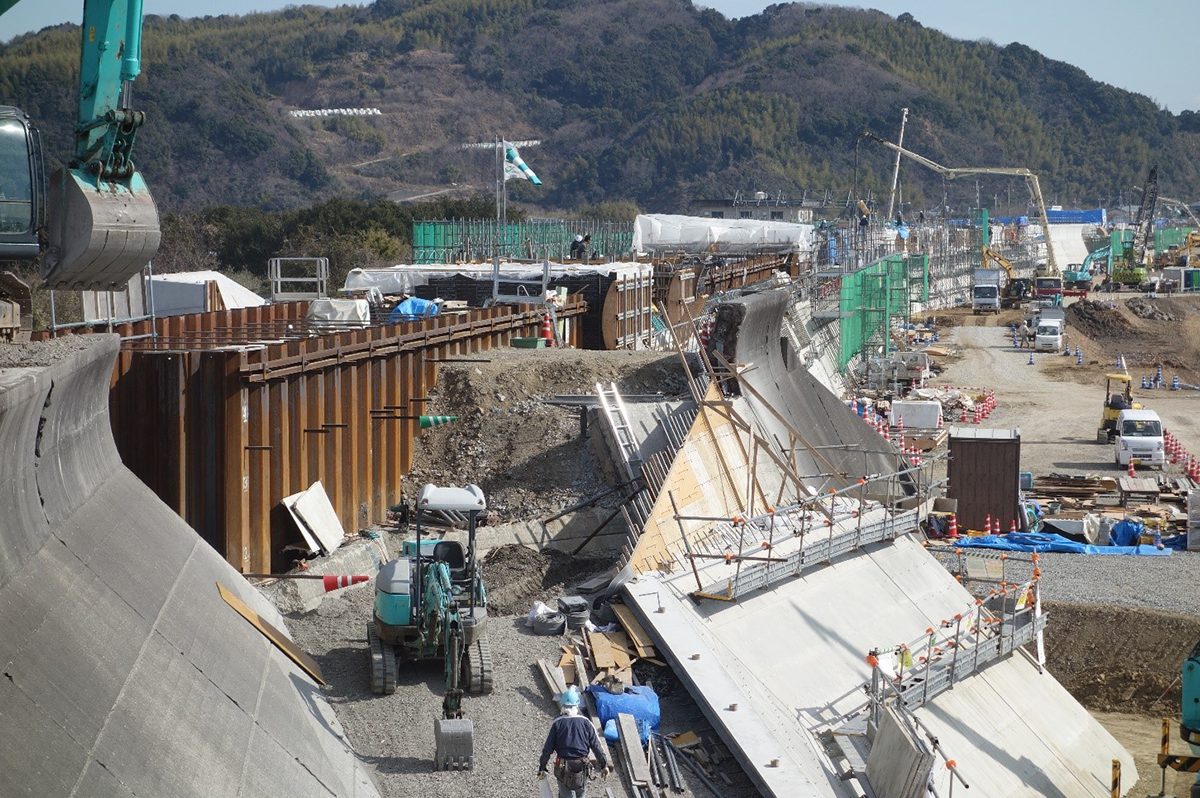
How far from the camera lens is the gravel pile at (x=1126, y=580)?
23.2 meters

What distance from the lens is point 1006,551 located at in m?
26.1

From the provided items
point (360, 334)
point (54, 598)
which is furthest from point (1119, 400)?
point (54, 598)

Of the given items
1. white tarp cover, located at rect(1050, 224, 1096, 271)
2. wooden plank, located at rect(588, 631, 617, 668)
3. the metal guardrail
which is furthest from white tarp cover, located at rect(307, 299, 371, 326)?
white tarp cover, located at rect(1050, 224, 1096, 271)

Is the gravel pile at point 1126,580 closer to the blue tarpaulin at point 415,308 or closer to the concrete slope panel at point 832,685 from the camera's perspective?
the concrete slope panel at point 832,685

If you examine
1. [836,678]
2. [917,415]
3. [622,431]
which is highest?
[622,431]

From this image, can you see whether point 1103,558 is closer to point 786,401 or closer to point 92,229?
point 786,401

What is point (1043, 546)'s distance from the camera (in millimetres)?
26422

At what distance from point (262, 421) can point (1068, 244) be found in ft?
412

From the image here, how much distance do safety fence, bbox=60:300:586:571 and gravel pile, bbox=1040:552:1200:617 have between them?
35.3ft

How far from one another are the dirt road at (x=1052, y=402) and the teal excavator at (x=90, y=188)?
86.4 feet

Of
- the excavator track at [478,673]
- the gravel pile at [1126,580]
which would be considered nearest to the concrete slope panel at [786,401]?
the gravel pile at [1126,580]

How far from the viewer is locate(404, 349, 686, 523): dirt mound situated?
22375mm

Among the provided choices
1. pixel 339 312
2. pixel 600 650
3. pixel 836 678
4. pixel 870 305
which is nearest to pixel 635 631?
pixel 600 650

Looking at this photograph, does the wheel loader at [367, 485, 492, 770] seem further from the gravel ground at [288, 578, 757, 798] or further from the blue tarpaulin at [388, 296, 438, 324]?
the blue tarpaulin at [388, 296, 438, 324]
